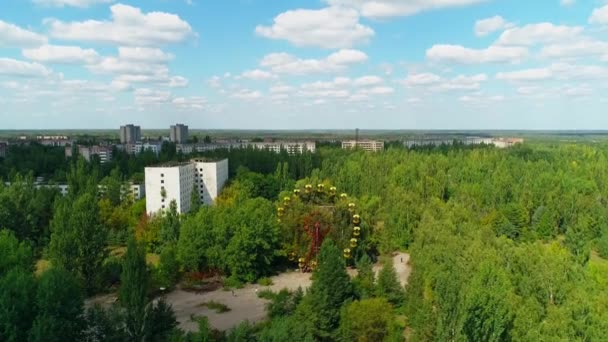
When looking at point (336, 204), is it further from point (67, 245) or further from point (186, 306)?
point (67, 245)

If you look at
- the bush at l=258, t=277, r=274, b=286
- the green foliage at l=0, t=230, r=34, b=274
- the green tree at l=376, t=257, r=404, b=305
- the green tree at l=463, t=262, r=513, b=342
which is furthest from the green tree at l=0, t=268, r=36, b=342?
the green tree at l=376, t=257, r=404, b=305

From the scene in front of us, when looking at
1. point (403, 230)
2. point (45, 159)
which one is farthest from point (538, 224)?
point (45, 159)

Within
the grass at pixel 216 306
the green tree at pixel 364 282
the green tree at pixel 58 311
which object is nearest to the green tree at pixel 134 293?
the green tree at pixel 58 311

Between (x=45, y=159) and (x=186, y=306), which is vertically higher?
(x=45, y=159)

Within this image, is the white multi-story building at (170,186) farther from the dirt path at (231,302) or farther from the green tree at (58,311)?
the green tree at (58,311)

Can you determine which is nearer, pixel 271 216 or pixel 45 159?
pixel 271 216

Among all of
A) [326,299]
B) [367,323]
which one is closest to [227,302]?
[326,299]
